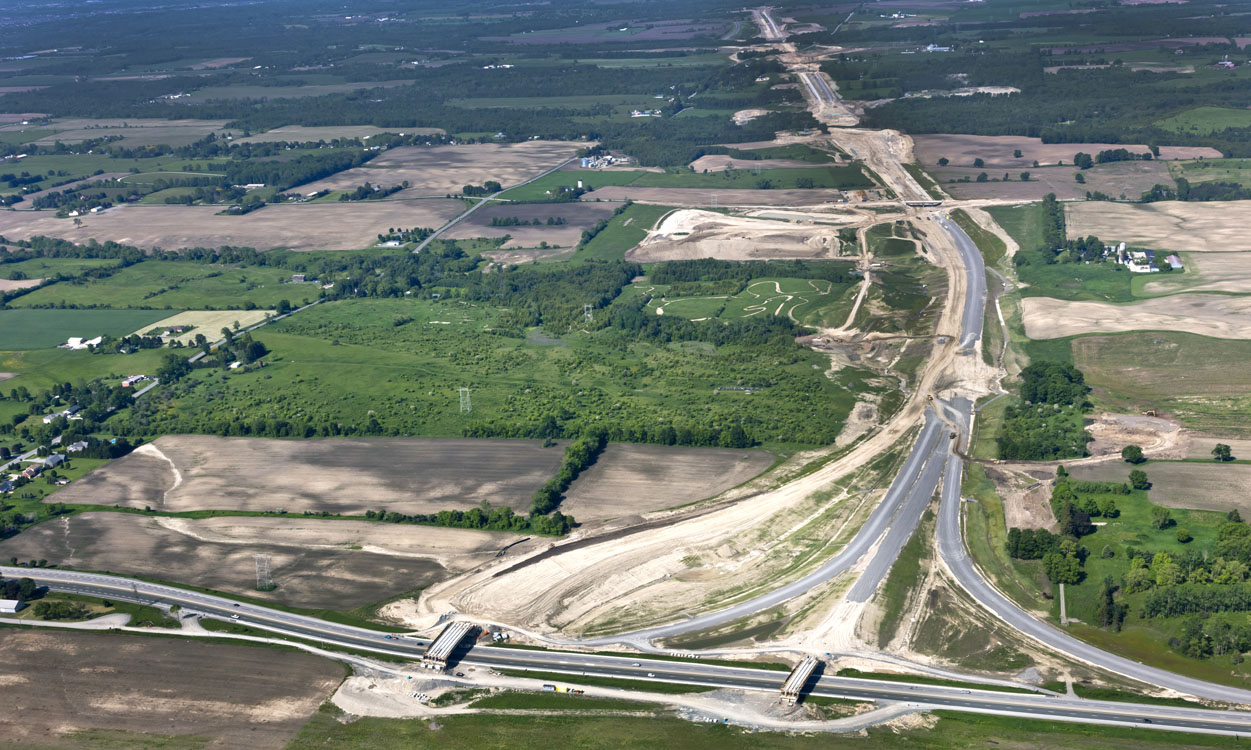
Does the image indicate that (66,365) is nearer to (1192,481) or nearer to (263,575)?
(263,575)

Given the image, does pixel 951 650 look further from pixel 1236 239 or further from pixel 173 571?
pixel 1236 239

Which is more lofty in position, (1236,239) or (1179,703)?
(1236,239)

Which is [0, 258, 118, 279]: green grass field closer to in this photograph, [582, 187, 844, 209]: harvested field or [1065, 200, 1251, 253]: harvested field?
[582, 187, 844, 209]: harvested field

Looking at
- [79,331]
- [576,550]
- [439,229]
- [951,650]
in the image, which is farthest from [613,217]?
[951,650]

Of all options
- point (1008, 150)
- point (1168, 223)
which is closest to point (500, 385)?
point (1168, 223)

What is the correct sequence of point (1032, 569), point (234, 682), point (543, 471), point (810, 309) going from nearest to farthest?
point (234, 682) → point (1032, 569) → point (543, 471) → point (810, 309)

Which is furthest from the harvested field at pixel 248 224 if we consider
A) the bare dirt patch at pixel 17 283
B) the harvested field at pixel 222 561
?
the harvested field at pixel 222 561
